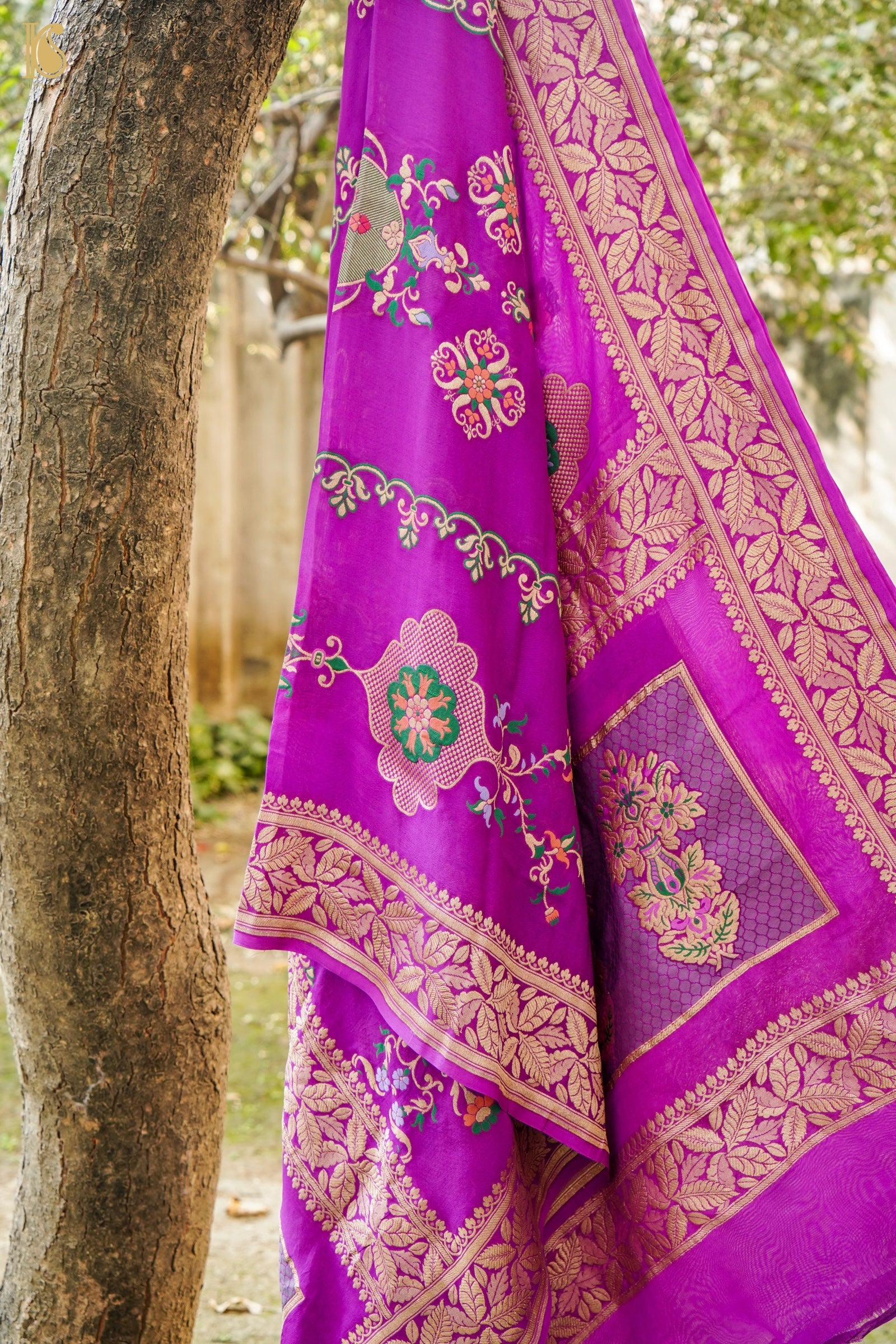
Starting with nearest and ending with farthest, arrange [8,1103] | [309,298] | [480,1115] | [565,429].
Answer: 1. [480,1115]
2. [565,429]
3. [8,1103]
4. [309,298]

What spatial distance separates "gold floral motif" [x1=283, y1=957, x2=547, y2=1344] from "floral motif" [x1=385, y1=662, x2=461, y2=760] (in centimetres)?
34

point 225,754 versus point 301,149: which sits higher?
point 301,149

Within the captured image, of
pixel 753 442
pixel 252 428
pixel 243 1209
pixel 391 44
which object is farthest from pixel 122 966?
pixel 252 428

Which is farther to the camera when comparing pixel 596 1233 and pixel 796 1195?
pixel 596 1233

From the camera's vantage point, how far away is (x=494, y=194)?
1.31m

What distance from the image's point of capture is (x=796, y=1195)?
48.4 inches

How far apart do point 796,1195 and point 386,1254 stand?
484 millimetres

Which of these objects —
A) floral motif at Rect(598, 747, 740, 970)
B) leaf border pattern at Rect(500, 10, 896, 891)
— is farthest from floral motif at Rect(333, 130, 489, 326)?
floral motif at Rect(598, 747, 740, 970)

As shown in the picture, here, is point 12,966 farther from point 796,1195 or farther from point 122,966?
point 796,1195

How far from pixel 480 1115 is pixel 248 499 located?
250 inches

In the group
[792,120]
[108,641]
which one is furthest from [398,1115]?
[792,120]

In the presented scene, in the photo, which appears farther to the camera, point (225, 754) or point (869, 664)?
point (225, 754)

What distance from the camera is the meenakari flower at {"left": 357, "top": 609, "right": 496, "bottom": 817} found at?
1.25 metres

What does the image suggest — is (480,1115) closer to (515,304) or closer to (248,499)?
(515,304)
